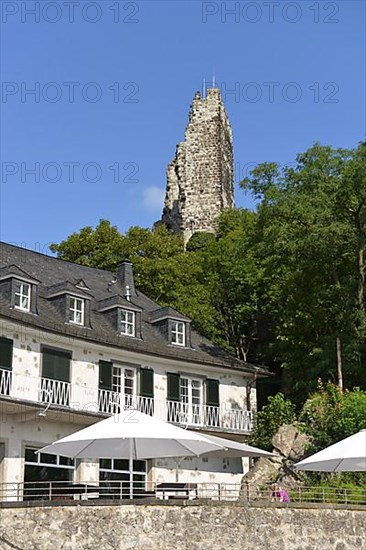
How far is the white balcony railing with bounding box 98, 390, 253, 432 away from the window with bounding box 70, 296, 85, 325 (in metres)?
2.46

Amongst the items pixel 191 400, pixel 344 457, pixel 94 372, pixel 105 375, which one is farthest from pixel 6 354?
pixel 344 457

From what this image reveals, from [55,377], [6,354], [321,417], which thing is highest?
[6,354]

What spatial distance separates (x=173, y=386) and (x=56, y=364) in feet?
16.2

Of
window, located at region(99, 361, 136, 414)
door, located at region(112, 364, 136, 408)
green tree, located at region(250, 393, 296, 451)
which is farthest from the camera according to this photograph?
green tree, located at region(250, 393, 296, 451)

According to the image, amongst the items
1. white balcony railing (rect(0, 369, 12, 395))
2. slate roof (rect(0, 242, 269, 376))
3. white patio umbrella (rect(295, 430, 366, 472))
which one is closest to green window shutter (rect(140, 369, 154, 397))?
slate roof (rect(0, 242, 269, 376))

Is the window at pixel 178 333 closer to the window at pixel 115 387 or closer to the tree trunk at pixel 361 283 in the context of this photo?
the window at pixel 115 387

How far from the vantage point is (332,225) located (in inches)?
1141

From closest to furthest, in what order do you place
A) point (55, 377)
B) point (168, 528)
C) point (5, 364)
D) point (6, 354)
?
1. point (168, 528)
2. point (5, 364)
3. point (6, 354)
4. point (55, 377)

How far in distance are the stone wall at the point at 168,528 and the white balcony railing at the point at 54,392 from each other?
7.61m

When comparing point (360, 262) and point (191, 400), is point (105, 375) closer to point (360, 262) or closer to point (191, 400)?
point (191, 400)

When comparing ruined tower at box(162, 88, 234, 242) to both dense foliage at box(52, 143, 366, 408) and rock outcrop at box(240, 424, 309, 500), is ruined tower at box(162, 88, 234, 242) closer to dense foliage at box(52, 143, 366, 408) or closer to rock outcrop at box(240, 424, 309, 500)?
dense foliage at box(52, 143, 366, 408)

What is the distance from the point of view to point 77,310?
2777cm

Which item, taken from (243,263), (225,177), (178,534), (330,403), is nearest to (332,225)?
(330,403)

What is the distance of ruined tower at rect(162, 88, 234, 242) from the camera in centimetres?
6488
